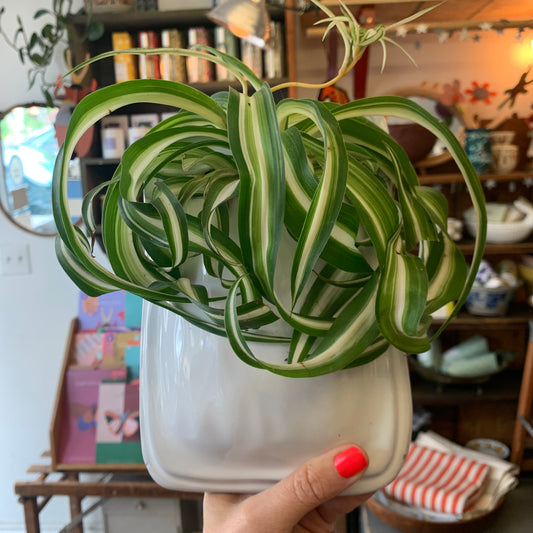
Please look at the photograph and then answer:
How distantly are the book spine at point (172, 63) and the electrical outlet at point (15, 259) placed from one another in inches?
36.7

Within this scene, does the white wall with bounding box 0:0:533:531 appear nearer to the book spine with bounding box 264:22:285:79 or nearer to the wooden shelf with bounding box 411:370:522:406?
the book spine with bounding box 264:22:285:79

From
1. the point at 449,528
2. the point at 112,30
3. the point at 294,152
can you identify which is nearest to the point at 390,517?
the point at 449,528

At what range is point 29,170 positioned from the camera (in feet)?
6.85

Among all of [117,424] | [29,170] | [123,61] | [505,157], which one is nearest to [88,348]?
[117,424]

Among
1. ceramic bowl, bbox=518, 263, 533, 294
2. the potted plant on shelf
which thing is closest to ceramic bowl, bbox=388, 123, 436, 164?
ceramic bowl, bbox=518, 263, 533, 294

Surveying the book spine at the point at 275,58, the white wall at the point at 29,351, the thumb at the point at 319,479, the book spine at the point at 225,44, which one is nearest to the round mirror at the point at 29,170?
the white wall at the point at 29,351

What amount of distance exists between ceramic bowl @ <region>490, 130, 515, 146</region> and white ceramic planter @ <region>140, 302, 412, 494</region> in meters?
1.57

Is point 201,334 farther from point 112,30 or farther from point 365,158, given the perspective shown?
point 112,30

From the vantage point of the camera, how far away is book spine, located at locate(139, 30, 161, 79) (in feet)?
5.77

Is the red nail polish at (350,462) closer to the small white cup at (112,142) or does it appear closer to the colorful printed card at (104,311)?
the colorful printed card at (104,311)

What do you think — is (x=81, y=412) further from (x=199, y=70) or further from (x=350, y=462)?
(x=350, y=462)

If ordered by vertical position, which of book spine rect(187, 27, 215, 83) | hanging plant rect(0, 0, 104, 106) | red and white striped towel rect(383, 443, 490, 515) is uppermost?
hanging plant rect(0, 0, 104, 106)

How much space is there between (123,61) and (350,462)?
168 centimetres

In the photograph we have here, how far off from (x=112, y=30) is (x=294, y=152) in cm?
178
